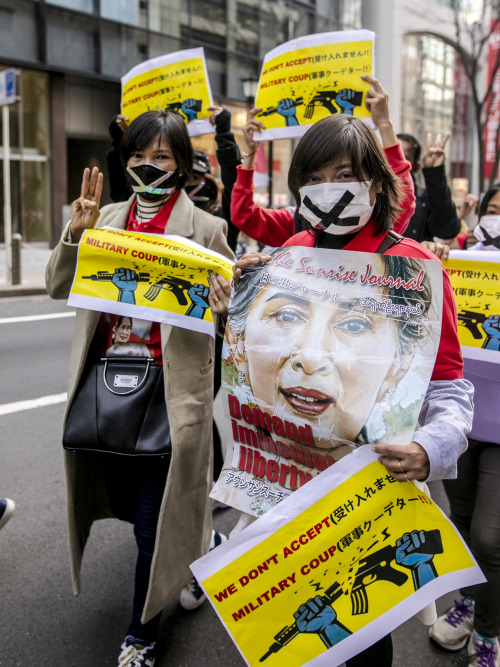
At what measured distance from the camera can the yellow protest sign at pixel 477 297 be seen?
227cm

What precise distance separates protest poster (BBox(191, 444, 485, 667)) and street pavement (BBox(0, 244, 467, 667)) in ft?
0.36

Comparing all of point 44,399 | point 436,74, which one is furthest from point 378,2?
point 44,399

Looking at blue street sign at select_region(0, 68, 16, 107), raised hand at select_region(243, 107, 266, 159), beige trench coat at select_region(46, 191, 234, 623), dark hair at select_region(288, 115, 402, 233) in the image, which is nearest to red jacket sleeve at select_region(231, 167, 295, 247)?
raised hand at select_region(243, 107, 266, 159)

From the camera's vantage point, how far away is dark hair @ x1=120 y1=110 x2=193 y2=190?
235 centimetres

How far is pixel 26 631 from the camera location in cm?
250

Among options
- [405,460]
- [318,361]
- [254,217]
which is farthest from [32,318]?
[405,460]

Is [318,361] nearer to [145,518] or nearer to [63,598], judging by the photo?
[145,518]

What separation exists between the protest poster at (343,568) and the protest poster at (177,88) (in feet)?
7.65

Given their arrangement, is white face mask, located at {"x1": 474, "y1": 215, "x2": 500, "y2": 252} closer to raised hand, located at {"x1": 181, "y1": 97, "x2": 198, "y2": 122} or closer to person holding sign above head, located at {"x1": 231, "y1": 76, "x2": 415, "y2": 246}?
person holding sign above head, located at {"x1": 231, "y1": 76, "x2": 415, "y2": 246}

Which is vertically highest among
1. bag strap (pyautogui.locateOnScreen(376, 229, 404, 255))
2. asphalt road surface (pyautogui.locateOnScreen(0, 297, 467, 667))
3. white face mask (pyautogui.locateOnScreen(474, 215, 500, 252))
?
white face mask (pyautogui.locateOnScreen(474, 215, 500, 252))

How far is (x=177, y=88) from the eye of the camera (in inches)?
132

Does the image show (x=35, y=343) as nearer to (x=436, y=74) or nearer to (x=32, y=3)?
(x=32, y=3)

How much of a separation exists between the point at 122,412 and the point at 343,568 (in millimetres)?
1025

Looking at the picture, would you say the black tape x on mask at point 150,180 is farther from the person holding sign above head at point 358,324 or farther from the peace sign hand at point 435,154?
the peace sign hand at point 435,154
